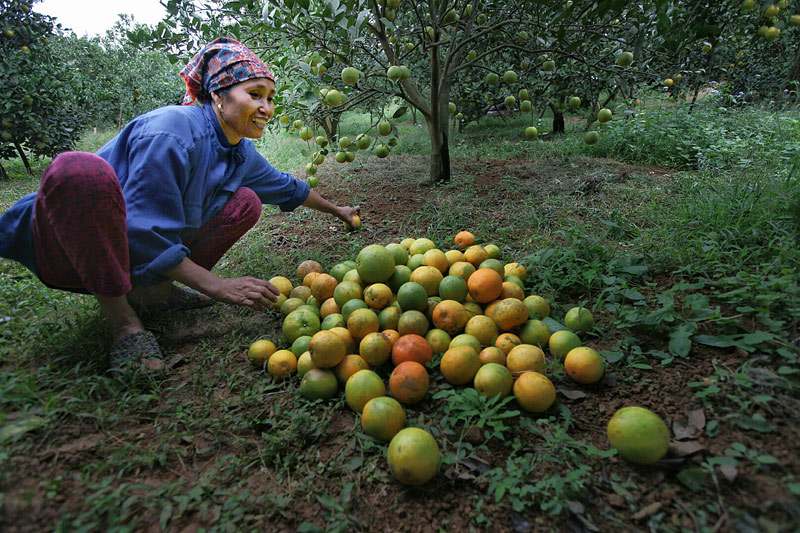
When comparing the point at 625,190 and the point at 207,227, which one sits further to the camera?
the point at 625,190

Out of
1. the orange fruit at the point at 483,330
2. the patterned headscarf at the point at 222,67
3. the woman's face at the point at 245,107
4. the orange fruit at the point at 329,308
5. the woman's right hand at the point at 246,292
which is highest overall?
the patterned headscarf at the point at 222,67

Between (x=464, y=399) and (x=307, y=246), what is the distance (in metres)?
2.36

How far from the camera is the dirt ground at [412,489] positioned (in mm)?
1271

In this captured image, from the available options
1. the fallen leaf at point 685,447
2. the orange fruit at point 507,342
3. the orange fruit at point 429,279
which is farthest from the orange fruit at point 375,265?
the fallen leaf at point 685,447

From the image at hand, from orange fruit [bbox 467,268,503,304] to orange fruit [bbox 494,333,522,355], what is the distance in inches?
9.7

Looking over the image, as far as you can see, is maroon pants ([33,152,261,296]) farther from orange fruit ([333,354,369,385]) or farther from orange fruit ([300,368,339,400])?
orange fruit ([333,354,369,385])

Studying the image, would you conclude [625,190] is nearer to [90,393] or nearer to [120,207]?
[120,207]

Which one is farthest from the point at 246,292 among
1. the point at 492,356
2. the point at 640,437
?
the point at 640,437

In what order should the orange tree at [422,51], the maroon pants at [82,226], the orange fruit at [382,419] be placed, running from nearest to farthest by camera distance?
the orange fruit at [382,419] < the maroon pants at [82,226] < the orange tree at [422,51]

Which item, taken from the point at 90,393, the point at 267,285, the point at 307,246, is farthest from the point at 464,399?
the point at 307,246

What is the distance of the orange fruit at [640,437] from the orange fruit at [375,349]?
0.95 meters

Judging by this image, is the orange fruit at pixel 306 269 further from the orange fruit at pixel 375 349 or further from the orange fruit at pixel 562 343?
the orange fruit at pixel 562 343

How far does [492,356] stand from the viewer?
1901mm

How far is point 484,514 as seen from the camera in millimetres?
1385
